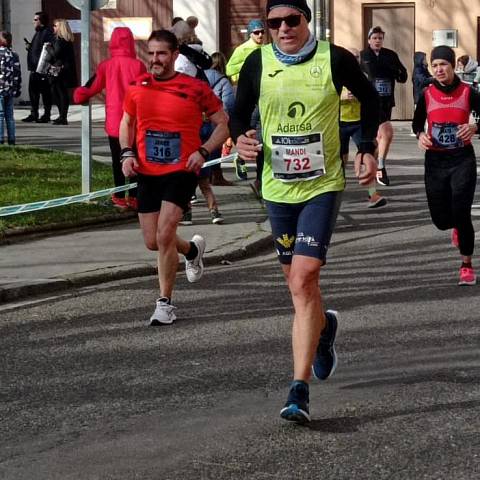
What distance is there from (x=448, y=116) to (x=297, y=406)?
15.6ft

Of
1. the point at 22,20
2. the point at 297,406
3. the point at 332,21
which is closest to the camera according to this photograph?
the point at 297,406

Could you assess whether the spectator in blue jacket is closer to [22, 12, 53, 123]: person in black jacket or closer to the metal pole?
[22, 12, 53, 123]: person in black jacket

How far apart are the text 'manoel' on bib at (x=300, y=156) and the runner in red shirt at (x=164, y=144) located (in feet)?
7.70

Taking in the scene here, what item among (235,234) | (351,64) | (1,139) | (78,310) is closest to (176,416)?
(351,64)

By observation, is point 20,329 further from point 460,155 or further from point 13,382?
point 460,155

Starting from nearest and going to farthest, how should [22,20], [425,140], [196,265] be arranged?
[196,265] → [425,140] → [22,20]

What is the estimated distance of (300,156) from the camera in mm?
6777


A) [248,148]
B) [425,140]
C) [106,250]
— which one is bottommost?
[106,250]

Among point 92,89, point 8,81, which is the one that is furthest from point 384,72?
point 8,81

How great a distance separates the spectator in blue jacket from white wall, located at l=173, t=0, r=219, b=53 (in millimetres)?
12315

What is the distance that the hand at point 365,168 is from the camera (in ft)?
22.5

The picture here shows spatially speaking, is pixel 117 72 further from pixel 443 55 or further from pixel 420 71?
pixel 420 71

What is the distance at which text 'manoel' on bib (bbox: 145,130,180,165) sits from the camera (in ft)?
30.6

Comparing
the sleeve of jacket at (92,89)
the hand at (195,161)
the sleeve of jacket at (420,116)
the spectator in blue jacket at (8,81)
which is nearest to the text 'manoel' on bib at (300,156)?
the hand at (195,161)
